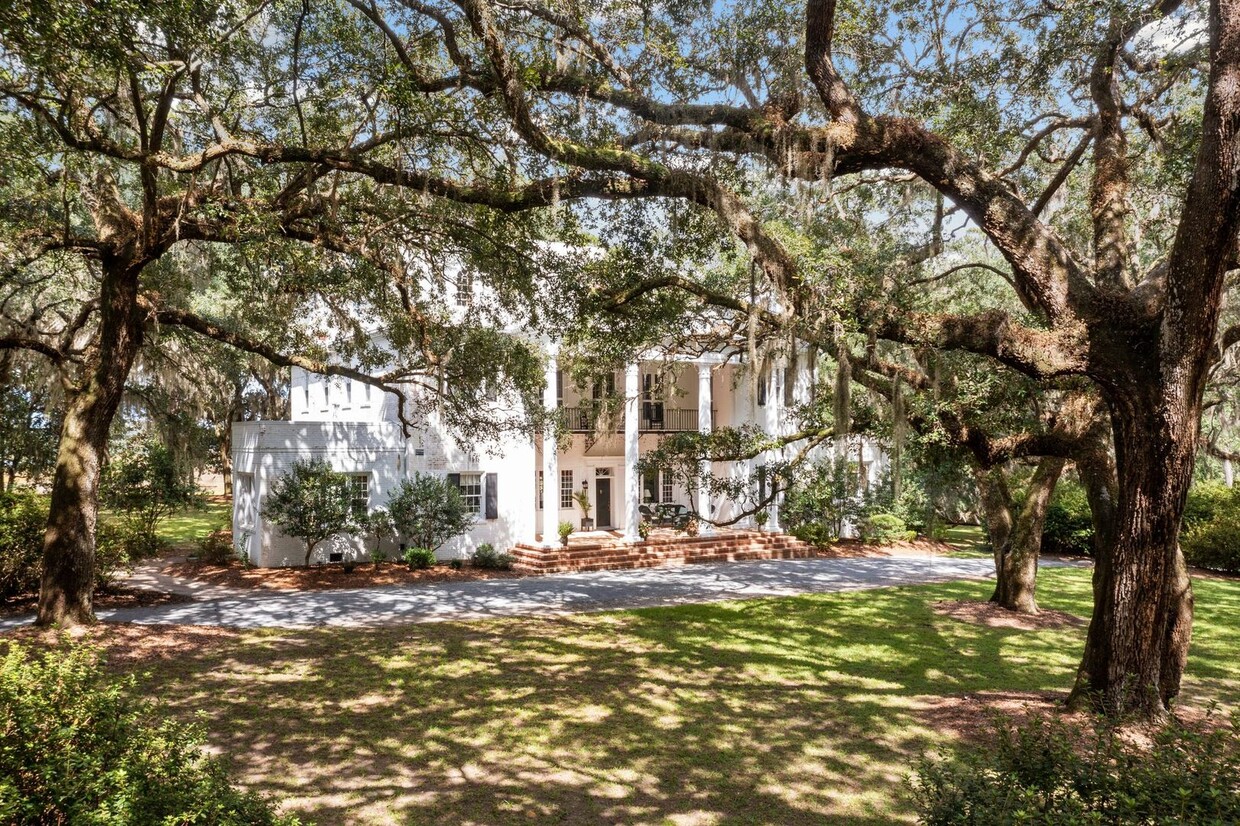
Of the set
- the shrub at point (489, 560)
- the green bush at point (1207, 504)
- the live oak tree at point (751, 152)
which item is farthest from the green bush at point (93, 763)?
the green bush at point (1207, 504)

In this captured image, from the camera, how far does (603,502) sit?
22.6 m

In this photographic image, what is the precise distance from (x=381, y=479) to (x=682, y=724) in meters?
12.4

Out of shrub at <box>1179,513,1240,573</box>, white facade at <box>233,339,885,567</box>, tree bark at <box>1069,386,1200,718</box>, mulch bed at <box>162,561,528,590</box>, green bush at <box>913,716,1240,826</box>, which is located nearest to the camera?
green bush at <box>913,716,1240,826</box>

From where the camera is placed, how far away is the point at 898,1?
32.6 ft

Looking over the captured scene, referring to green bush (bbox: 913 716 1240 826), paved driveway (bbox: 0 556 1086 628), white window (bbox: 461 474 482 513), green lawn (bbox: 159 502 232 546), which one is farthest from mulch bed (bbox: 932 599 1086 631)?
green lawn (bbox: 159 502 232 546)

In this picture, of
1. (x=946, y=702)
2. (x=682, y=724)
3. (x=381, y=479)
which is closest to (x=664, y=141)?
(x=682, y=724)

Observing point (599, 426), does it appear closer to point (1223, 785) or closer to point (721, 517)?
point (721, 517)

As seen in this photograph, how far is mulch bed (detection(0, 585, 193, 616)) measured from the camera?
11320mm

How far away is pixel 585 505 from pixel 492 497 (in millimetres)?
3440

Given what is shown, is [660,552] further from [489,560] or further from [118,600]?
[118,600]

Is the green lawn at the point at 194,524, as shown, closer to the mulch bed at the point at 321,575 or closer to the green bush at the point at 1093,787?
the mulch bed at the point at 321,575

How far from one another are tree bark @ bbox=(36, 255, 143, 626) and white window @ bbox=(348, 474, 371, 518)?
6349 mm

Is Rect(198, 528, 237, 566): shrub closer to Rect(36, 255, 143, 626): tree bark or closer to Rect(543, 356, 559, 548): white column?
Rect(543, 356, 559, 548): white column

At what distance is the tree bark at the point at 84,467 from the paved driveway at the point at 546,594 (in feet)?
3.16
